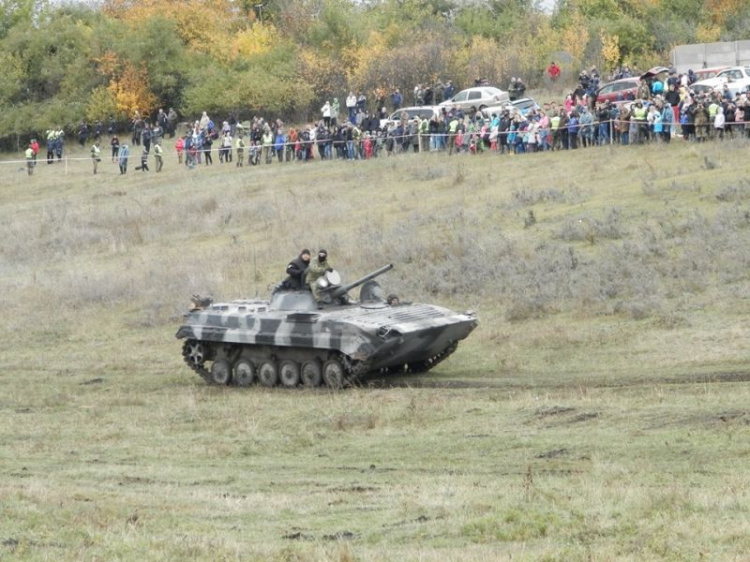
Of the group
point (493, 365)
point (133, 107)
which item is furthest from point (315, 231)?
point (133, 107)

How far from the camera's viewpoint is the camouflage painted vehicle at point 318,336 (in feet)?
80.5

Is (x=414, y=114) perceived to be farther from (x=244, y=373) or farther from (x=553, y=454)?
(x=553, y=454)

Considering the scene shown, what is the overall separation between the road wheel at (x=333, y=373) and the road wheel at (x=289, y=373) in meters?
0.75

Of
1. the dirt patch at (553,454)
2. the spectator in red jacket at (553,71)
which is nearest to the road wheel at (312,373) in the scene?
the dirt patch at (553,454)

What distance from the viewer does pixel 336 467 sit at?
1755 cm

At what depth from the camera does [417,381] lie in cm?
2531

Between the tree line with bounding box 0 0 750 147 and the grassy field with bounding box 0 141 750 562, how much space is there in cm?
2032

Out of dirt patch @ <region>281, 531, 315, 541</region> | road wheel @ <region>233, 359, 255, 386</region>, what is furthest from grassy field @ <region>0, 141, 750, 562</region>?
road wheel @ <region>233, 359, 255, 386</region>

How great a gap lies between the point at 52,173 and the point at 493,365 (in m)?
42.4

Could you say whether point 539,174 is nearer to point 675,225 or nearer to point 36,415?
point 675,225

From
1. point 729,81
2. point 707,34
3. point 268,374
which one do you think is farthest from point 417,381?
point 707,34

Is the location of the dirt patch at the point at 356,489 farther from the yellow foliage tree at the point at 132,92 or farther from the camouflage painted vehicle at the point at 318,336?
the yellow foliage tree at the point at 132,92

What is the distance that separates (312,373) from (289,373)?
2.04 ft

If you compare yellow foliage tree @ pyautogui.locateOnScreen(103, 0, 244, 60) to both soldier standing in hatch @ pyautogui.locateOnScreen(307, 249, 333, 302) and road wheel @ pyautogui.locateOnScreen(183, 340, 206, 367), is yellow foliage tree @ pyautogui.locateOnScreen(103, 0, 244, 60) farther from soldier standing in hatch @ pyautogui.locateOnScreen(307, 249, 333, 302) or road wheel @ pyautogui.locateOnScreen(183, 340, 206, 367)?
soldier standing in hatch @ pyautogui.locateOnScreen(307, 249, 333, 302)
